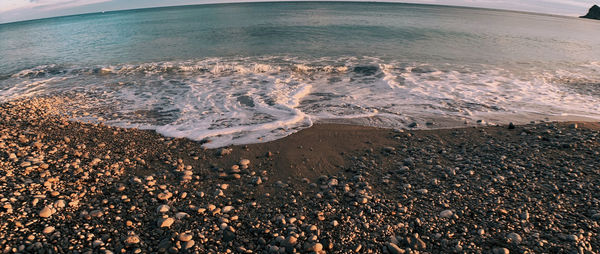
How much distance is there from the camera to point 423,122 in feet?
24.5

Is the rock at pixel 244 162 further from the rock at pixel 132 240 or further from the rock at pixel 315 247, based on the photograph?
the rock at pixel 315 247

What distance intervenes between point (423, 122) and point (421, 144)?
156cm

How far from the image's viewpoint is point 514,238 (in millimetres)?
3488

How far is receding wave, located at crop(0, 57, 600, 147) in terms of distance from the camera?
776cm

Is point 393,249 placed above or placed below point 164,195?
below

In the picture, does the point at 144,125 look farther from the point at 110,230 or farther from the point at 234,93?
the point at 110,230

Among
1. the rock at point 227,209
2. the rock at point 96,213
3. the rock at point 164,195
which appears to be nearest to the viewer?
the rock at point 96,213

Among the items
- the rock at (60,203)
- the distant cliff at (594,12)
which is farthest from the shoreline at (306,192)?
the distant cliff at (594,12)

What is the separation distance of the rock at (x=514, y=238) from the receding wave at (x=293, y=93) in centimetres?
397

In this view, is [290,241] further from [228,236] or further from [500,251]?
[500,251]

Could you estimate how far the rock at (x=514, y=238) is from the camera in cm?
346

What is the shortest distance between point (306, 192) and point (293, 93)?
617cm

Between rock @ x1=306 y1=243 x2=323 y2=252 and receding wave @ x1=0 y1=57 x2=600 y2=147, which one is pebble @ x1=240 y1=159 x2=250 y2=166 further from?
rock @ x1=306 y1=243 x2=323 y2=252

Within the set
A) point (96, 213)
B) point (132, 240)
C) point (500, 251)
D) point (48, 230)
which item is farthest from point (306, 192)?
point (48, 230)
